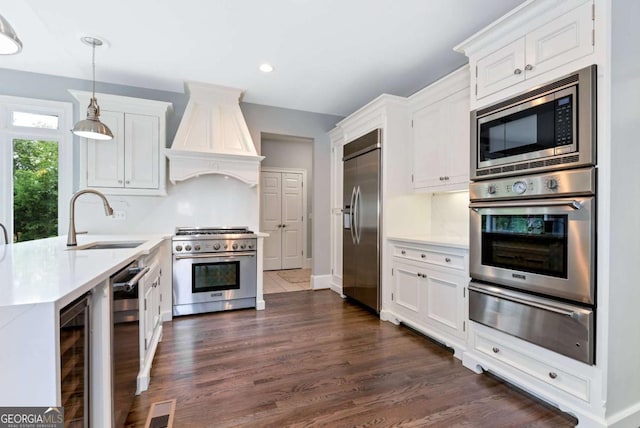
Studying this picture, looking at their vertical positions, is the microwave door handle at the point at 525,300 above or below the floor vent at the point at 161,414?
above

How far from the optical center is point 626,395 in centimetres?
168

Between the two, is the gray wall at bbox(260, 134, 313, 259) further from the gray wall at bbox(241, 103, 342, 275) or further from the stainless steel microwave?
the stainless steel microwave

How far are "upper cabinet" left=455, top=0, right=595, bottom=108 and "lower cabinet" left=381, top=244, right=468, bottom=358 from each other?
51.4 inches

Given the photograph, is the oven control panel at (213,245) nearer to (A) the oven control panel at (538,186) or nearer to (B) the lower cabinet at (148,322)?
(B) the lower cabinet at (148,322)

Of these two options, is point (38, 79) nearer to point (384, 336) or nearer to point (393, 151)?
point (393, 151)

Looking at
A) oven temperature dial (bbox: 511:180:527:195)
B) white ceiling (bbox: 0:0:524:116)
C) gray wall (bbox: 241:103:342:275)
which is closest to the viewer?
oven temperature dial (bbox: 511:180:527:195)

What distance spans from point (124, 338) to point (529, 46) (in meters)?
2.91

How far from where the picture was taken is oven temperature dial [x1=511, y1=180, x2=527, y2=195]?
1.94 metres

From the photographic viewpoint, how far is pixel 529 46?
75.8 inches

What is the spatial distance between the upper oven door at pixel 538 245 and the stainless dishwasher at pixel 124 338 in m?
2.28

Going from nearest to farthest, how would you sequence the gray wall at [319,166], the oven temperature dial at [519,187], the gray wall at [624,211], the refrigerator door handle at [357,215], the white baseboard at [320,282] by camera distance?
the gray wall at [624,211] → the oven temperature dial at [519,187] → the refrigerator door handle at [357,215] → the gray wall at [319,166] → the white baseboard at [320,282]

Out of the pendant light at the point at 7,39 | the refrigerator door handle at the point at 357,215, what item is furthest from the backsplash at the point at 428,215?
the pendant light at the point at 7,39

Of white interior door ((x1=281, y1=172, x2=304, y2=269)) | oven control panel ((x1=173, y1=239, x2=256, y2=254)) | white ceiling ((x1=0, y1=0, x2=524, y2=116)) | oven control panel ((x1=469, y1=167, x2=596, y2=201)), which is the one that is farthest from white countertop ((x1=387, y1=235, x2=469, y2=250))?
white interior door ((x1=281, y1=172, x2=304, y2=269))

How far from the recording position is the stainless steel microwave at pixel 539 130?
1.64m
